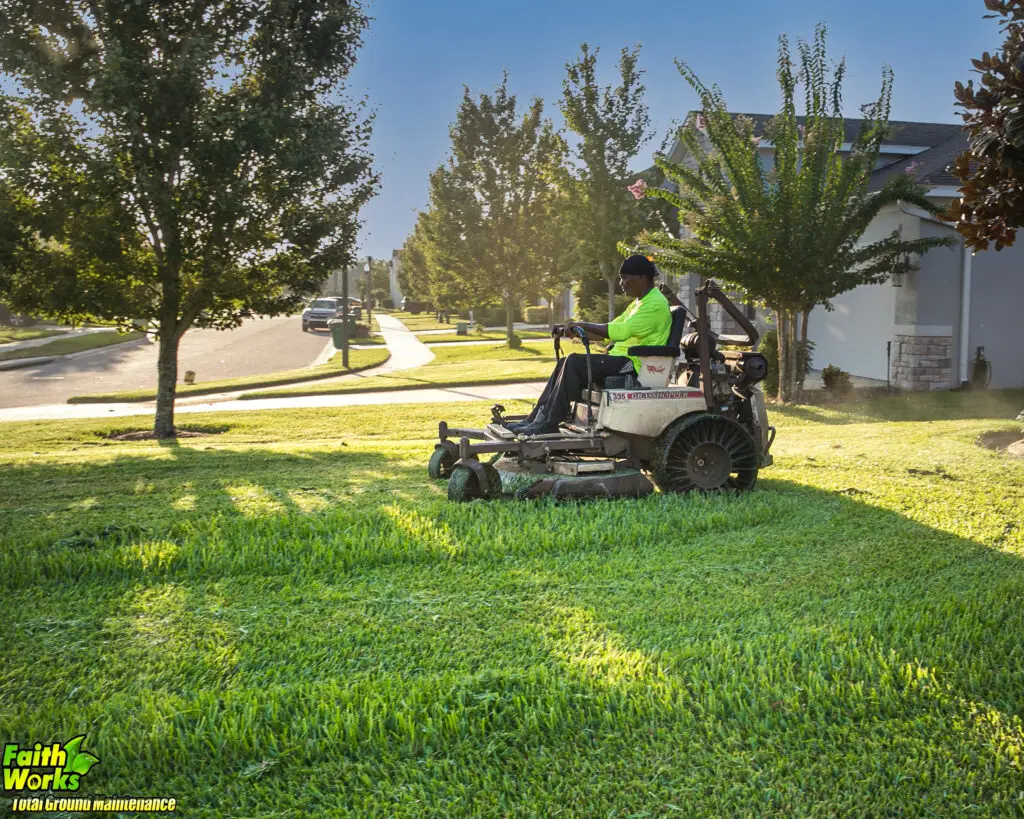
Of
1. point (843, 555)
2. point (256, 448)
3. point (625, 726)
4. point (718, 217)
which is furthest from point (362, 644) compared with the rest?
point (718, 217)

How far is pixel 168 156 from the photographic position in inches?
500

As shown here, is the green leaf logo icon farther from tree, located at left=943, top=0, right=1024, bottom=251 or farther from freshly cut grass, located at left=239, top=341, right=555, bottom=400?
freshly cut grass, located at left=239, top=341, right=555, bottom=400

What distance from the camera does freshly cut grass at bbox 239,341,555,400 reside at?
21.8 meters

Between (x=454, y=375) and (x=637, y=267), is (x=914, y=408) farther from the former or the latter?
(x=454, y=375)

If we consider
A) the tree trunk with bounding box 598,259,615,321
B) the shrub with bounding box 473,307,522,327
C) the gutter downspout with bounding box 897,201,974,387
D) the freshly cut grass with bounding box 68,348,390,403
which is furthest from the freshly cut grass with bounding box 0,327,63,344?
the gutter downspout with bounding box 897,201,974,387

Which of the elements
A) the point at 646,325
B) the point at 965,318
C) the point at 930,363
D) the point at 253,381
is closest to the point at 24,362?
the point at 253,381

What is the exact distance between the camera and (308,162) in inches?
513

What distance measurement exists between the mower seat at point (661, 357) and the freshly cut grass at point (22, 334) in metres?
37.8

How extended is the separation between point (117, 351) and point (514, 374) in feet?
66.8

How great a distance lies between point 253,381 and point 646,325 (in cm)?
1850

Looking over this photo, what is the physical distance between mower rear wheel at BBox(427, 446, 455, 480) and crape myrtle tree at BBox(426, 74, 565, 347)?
2713 cm

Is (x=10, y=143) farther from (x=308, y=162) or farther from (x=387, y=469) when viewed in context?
(x=387, y=469)

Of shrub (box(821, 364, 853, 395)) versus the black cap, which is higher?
the black cap

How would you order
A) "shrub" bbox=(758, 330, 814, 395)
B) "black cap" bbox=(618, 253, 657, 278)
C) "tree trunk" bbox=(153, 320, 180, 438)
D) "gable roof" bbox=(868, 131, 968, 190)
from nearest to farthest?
"black cap" bbox=(618, 253, 657, 278), "tree trunk" bbox=(153, 320, 180, 438), "shrub" bbox=(758, 330, 814, 395), "gable roof" bbox=(868, 131, 968, 190)
